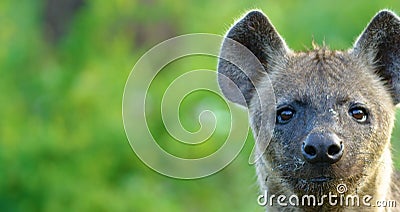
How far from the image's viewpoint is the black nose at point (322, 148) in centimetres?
668

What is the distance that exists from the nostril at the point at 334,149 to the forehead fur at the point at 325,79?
1.17 feet

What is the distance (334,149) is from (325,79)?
54 cm

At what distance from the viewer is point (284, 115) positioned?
7129 mm

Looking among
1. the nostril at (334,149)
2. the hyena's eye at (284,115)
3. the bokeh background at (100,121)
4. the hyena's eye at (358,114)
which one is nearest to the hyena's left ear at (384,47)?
the hyena's eye at (358,114)

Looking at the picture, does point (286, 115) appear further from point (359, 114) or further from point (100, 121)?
point (100, 121)

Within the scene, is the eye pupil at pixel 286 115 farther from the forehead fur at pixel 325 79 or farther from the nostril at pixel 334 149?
the nostril at pixel 334 149

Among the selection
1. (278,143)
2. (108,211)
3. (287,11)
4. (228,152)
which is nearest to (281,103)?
(278,143)

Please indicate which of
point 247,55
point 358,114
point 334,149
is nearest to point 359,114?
point 358,114

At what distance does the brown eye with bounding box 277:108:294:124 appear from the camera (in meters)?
7.08

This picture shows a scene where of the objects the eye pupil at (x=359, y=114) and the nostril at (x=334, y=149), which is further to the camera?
the eye pupil at (x=359, y=114)

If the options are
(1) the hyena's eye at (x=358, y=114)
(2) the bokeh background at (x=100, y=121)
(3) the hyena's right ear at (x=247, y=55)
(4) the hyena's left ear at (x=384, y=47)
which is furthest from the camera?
(2) the bokeh background at (x=100, y=121)

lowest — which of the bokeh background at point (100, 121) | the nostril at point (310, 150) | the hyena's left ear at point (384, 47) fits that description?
the nostril at point (310, 150)

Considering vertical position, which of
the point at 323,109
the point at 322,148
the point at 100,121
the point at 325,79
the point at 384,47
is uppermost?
the point at 100,121

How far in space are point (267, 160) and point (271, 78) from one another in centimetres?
58
